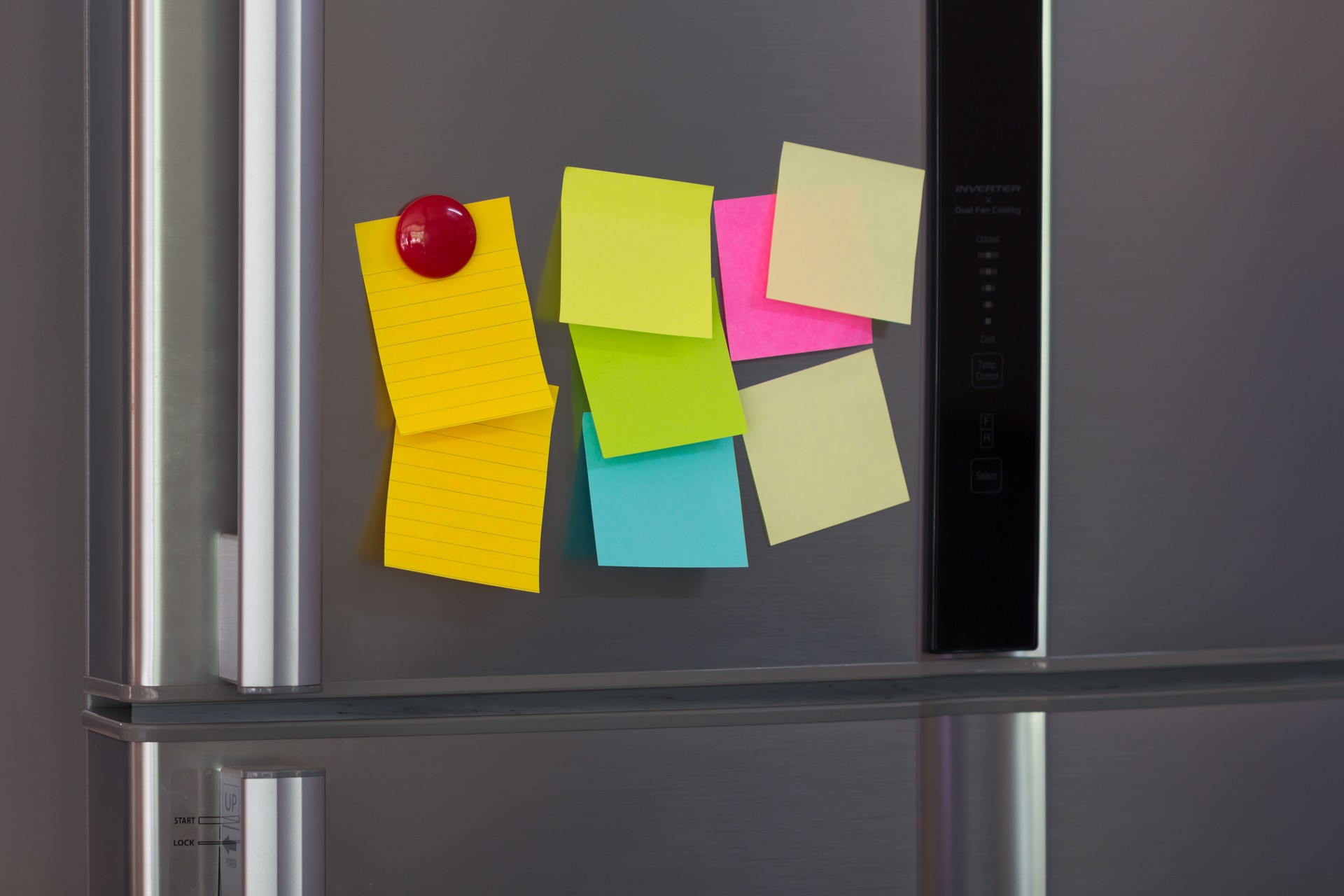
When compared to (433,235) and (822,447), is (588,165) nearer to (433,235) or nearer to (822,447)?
(433,235)

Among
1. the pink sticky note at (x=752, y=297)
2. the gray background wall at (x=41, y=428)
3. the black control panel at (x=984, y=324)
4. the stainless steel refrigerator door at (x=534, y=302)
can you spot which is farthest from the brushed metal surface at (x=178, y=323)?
the black control panel at (x=984, y=324)

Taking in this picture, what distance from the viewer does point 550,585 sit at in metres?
0.74

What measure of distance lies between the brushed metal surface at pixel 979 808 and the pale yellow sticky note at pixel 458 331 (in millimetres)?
421

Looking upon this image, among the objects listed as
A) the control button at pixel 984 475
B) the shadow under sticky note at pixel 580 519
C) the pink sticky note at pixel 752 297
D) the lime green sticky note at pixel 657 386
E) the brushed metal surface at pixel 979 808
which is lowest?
the brushed metal surface at pixel 979 808

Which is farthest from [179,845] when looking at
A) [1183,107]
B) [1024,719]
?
[1183,107]

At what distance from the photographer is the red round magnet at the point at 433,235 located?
70cm

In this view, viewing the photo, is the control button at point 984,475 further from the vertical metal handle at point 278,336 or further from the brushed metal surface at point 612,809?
the vertical metal handle at point 278,336

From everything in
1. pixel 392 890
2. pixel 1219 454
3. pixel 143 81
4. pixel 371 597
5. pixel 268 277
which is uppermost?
pixel 143 81

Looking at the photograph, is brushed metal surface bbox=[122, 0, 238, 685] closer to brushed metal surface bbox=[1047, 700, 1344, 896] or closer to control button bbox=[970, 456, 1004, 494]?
control button bbox=[970, 456, 1004, 494]

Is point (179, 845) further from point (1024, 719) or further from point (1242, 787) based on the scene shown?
point (1242, 787)

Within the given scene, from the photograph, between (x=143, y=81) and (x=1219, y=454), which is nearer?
(x=143, y=81)

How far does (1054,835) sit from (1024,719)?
95 millimetres

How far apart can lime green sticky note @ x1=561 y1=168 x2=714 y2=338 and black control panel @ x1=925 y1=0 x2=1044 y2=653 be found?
19cm

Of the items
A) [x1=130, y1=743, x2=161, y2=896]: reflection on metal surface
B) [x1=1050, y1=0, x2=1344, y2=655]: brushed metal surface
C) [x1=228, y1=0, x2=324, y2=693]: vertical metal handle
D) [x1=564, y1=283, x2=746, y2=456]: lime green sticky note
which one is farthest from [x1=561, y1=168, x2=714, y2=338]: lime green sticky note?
[x1=130, y1=743, x2=161, y2=896]: reflection on metal surface
